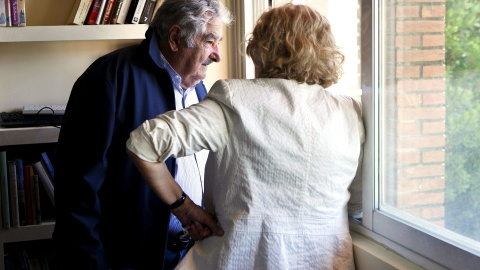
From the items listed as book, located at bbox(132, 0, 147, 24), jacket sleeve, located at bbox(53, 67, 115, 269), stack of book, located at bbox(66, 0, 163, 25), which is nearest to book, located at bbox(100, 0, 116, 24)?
stack of book, located at bbox(66, 0, 163, 25)

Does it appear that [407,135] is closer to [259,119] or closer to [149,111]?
[259,119]

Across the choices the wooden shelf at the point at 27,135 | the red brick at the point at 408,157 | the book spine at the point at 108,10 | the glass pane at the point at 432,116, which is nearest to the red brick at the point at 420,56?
the glass pane at the point at 432,116

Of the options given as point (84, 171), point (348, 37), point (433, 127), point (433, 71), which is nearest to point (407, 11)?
point (433, 71)

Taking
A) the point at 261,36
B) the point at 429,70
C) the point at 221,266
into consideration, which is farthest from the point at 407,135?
the point at 221,266

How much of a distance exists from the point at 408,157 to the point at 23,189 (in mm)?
1842

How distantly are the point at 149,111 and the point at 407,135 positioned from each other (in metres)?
0.78

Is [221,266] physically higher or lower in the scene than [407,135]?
lower

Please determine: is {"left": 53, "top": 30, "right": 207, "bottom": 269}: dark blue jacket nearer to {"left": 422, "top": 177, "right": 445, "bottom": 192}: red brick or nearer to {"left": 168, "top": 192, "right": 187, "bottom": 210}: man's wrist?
{"left": 168, "top": 192, "right": 187, "bottom": 210}: man's wrist

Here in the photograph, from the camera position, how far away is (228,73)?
268cm

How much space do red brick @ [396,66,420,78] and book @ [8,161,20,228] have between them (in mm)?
1837

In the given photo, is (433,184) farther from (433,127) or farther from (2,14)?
(2,14)

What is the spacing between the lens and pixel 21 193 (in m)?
2.40

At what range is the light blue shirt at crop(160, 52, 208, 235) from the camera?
1.68 meters

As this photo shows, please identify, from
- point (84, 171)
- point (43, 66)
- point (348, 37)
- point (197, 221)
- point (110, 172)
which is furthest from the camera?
point (43, 66)
